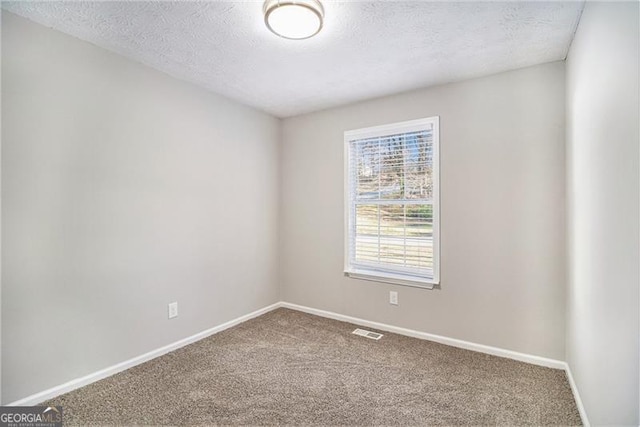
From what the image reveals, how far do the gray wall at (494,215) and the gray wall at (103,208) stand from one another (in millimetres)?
1432

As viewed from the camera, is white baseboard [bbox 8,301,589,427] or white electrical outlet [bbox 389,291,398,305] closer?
white baseboard [bbox 8,301,589,427]

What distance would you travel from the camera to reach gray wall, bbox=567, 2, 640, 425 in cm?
114

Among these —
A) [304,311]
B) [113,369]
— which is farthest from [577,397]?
[113,369]

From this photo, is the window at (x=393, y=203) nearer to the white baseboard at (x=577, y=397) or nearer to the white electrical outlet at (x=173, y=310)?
the white baseboard at (x=577, y=397)

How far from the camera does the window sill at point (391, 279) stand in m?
2.97

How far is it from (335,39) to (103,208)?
6.62ft

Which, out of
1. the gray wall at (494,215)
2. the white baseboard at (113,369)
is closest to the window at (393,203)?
the gray wall at (494,215)

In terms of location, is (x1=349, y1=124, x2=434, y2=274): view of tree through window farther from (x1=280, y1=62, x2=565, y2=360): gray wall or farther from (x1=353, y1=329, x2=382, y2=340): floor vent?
(x1=353, y1=329, x2=382, y2=340): floor vent

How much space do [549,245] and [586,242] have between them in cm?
71

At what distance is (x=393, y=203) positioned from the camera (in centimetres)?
322

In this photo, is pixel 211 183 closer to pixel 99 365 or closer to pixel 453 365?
pixel 99 365

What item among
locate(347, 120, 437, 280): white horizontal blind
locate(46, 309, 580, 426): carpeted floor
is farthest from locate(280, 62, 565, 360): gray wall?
locate(46, 309, 580, 426): carpeted floor

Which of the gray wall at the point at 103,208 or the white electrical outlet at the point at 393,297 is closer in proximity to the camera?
the gray wall at the point at 103,208

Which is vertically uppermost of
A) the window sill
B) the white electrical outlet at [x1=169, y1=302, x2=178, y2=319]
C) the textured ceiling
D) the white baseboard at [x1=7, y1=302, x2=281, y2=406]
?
the textured ceiling
